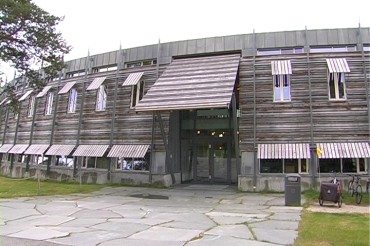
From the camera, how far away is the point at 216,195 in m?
16.0

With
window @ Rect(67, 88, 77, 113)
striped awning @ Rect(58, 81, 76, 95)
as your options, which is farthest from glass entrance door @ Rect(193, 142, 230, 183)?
striped awning @ Rect(58, 81, 76, 95)

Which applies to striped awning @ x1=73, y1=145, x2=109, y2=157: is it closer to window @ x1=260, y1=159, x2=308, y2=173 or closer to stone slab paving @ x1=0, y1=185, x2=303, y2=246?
stone slab paving @ x1=0, y1=185, x2=303, y2=246

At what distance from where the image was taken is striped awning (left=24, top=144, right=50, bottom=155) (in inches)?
956

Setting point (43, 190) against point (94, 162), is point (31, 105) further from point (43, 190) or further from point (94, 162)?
point (43, 190)

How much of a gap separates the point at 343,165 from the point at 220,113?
731 cm

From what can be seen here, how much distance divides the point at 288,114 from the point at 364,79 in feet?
13.4

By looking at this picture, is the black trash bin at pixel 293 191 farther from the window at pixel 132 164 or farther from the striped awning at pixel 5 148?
the striped awning at pixel 5 148

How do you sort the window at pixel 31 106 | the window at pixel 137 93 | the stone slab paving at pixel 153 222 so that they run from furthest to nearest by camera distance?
the window at pixel 31 106, the window at pixel 137 93, the stone slab paving at pixel 153 222

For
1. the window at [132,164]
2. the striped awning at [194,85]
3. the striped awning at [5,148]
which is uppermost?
the striped awning at [194,85]

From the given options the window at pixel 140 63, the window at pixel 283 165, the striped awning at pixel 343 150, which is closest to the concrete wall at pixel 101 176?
the window at pixel 283 165

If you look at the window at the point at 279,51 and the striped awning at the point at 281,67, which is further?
the window at the point at 279,51

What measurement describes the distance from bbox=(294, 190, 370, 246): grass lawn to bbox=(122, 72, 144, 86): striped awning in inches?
504

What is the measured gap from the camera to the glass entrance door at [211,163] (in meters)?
20.9

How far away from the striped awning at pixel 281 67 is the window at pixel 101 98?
10.8 meters
